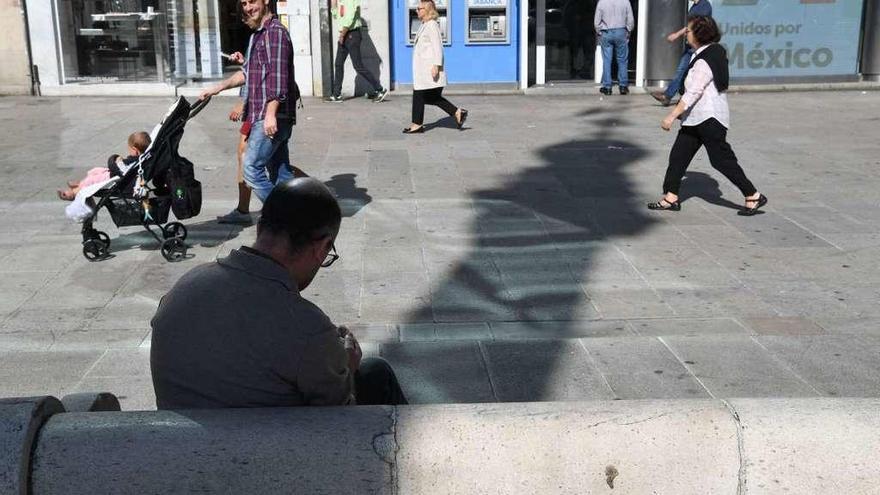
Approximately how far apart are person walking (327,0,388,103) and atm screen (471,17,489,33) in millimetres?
1812

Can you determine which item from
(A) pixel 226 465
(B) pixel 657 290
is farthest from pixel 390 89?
(A) pixel 226 465

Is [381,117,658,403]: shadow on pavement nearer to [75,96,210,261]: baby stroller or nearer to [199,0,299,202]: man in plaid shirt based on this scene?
[199,0,299,202]: man in plaid shirt

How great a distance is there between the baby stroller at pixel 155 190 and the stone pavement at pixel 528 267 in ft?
1.09

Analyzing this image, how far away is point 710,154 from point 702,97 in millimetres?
487

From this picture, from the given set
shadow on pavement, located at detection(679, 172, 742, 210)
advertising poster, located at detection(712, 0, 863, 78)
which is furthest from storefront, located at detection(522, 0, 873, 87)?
shadow on pavement, located at detection(679, 172, 742, 210)

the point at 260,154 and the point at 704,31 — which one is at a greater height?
the point at 704,31

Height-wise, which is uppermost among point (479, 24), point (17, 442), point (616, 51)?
point (479, 24)

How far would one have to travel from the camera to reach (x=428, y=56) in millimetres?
11703

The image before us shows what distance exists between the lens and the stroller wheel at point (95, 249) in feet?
22.8

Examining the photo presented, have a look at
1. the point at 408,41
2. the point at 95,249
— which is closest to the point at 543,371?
the point at 95,249

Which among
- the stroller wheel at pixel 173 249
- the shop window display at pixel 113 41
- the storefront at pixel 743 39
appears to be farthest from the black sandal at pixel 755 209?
the shop window display at pixel 113 41

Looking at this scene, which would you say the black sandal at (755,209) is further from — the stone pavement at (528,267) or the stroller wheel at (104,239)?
the stroller wheel at (104,239)

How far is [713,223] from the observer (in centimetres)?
801

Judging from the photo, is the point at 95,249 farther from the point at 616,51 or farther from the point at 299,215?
the point at 616,51
